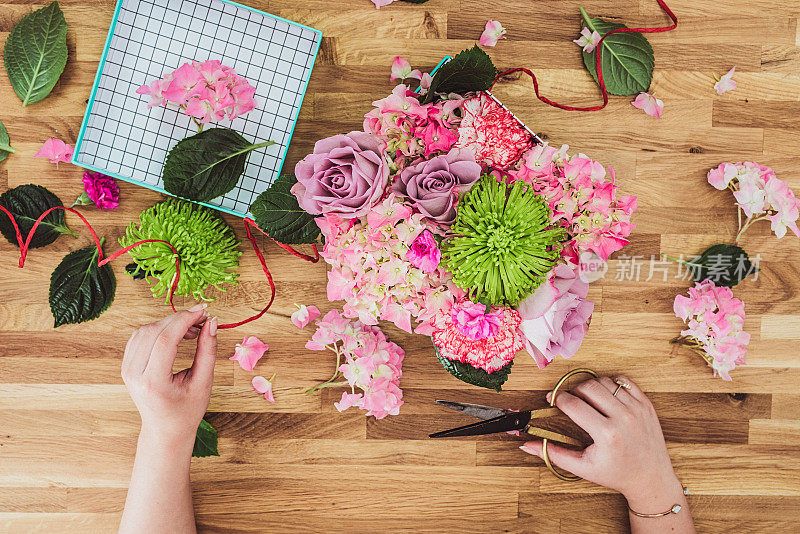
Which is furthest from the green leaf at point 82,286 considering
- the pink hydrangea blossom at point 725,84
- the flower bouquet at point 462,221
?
the pink hydrangea blossom at point 725,84

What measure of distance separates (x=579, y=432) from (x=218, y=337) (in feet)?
2.46

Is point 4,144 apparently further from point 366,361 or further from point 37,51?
point 366,361

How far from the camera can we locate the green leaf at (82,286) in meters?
0.98

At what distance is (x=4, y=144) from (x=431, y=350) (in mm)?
900

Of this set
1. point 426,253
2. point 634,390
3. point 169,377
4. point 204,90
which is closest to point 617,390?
point 634,390

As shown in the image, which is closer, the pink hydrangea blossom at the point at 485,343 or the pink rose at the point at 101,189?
the pink hydrangea blossom at the point at 485,343

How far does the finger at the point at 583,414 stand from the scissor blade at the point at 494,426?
9 centimetres

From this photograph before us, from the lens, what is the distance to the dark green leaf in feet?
3.39

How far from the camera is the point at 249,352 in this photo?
1.01 m

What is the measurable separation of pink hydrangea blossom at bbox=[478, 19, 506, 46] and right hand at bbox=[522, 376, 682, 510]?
2.25 feet

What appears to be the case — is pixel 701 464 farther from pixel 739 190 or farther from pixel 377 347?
pixel 377 347

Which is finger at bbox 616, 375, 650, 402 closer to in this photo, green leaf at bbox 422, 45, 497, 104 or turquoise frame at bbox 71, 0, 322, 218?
green leaf at bbox 422, 45, 497, 104

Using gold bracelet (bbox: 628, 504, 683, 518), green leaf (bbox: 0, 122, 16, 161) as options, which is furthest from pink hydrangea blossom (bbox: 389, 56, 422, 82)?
gold bracelet (bbox: 628, 504, 683, 518)

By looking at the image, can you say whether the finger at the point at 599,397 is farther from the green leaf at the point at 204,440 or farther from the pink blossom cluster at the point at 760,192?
the green leaf at the point at 204,440
